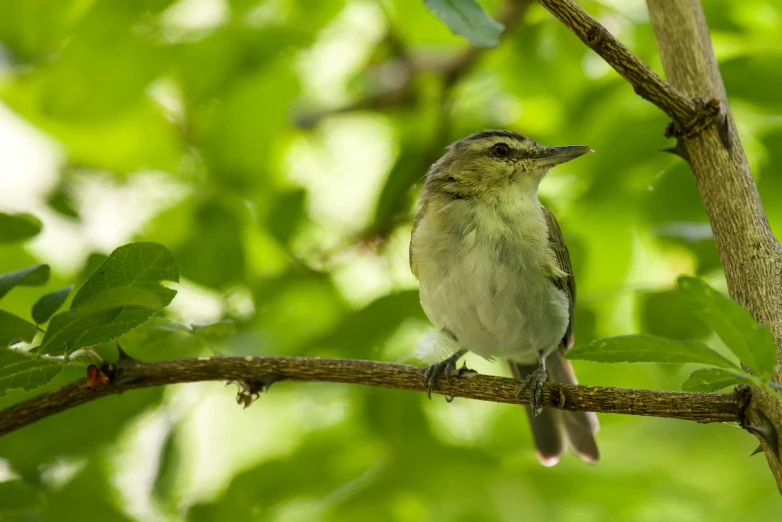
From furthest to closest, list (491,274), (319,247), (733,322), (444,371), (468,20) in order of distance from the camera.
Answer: (319,247) < (491,274) < (444,371) < (468,20) < (733,322)

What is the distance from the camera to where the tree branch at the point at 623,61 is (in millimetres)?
2311

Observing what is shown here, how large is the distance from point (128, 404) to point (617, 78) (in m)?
2.71

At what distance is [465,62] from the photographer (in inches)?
201

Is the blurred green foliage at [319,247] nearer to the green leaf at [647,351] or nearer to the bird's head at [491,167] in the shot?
the bird's head at [491,167]

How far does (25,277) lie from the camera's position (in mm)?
2375

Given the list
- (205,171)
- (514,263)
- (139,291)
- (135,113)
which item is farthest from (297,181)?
(139,291)

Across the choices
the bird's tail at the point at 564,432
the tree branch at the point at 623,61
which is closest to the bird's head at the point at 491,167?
the bird's tail at the point at 564,432

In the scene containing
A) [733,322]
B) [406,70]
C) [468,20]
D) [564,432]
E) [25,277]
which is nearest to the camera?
[733,322]

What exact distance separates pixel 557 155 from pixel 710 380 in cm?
213

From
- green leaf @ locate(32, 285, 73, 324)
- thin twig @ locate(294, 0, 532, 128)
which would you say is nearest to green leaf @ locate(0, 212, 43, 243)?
green leaf @ locate(32, 285, 73, 324)

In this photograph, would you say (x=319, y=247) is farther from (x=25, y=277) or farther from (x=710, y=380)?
(x=710, y=380)

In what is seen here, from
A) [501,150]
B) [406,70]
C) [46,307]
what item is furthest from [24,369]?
[406,70]

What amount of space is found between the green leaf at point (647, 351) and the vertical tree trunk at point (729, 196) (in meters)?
0.32

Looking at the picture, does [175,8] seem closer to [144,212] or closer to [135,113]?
[135,113]
